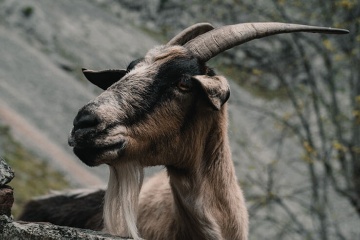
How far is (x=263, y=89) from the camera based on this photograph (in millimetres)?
24547

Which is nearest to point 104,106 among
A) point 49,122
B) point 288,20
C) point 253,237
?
point 288,20

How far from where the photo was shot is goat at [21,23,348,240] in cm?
588

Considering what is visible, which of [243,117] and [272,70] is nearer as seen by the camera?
[272,70]

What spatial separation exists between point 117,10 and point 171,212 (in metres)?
29.3

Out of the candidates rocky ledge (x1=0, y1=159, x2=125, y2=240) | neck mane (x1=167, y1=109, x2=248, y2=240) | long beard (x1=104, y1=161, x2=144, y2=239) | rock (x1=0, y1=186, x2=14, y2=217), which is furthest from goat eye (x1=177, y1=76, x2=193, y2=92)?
rock (x1=0, y1=186, x2=14, y2=217)

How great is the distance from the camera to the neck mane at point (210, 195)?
6734 millimetres

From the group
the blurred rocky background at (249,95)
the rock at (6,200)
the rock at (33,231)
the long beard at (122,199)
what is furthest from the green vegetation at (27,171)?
the rock at (33,231)

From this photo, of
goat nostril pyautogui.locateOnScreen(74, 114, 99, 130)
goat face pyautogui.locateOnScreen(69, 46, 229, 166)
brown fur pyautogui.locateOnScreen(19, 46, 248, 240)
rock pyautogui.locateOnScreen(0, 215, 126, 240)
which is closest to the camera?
rock pyautogui.locateOnScreen(0, 215, 126, 240)

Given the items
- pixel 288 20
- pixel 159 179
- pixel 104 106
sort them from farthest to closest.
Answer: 1. pixel 288 20
2. pixel 159 179
3. pixel 104 106

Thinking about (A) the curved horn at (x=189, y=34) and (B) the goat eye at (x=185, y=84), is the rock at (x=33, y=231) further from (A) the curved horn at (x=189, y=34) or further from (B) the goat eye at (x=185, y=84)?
(A) the curved horn at (x=189, y=34)

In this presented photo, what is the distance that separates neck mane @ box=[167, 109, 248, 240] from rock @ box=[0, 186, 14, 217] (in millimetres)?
1931

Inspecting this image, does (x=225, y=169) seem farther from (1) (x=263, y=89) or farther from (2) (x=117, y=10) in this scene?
(2) (x=117, y=10)

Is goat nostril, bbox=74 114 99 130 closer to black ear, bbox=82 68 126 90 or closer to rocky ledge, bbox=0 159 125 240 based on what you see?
rocky ledge, bbox=0 159 125 240

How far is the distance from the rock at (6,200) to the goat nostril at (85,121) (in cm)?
71
